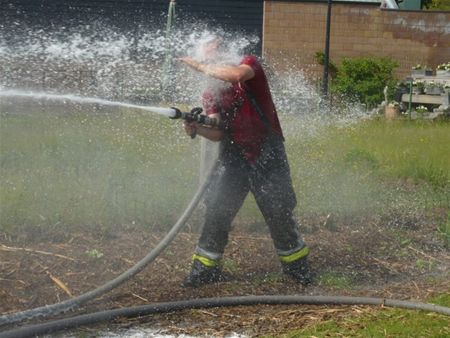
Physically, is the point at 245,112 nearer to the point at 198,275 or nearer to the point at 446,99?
the point at 198,275

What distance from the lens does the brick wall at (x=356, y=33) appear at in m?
22.6

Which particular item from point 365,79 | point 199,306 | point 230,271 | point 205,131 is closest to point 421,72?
point 365,79

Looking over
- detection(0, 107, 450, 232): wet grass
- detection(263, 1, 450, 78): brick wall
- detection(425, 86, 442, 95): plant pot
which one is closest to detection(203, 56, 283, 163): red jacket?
detection(0, 107, 450, 232): wet grass

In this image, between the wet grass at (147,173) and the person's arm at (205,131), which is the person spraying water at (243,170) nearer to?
the person's arm at (205,131)

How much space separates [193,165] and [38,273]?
2900 millimetres

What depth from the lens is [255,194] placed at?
5590mm

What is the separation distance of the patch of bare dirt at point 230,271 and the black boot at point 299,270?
55mm

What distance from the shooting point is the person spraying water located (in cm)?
547

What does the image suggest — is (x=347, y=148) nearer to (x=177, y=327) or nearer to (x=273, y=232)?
(x=273, y=232)

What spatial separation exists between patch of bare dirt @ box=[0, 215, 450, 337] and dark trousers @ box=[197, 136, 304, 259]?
288 mm

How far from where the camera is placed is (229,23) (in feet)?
74.6

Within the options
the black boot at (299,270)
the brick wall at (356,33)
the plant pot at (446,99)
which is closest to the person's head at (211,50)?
the black boot at (299,270)

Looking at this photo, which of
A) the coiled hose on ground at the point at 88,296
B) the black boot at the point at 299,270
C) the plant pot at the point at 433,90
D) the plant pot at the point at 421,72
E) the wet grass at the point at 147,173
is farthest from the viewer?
the plant pot at the point at 421,72

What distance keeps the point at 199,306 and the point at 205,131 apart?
1116 mm
